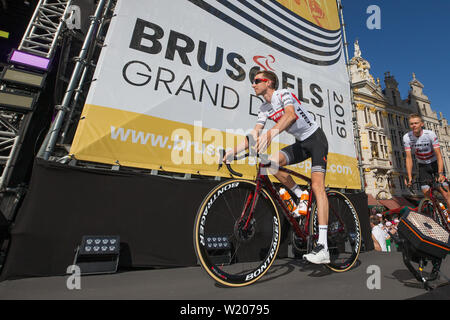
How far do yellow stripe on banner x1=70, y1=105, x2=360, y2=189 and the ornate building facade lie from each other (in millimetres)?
21218

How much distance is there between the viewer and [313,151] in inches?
94.1

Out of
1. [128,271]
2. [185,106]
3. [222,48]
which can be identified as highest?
[222,48]

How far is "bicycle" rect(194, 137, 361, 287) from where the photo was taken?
1760 mm

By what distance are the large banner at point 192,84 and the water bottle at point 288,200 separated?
1.30 metres

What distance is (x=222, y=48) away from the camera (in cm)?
414

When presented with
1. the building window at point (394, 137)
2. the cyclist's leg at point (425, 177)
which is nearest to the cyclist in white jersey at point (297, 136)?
the cyclist's leg at point (425, 177)

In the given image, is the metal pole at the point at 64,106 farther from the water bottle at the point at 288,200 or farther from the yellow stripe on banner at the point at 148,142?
the water bottle at the point at 288,200

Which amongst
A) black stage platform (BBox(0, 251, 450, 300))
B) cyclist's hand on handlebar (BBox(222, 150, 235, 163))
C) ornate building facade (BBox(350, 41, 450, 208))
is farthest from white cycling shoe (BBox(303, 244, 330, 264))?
ornate building facade (BBox(350, 41, 450, 208))

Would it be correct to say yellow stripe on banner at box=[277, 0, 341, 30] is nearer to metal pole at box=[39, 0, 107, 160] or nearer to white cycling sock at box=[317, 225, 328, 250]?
metal pole at box=[39, 0, 107, 160]

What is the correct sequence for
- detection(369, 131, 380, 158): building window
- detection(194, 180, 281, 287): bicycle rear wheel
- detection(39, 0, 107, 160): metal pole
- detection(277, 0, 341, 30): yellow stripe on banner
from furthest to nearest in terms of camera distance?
detection(369, 131, 380, 158): building window
detection(277, 0, 341, 30): yellow stripe on banner
detection(39, 0, 107, 160): metal pole
detection(194, 180, 281, 287): bicycle rear wheel

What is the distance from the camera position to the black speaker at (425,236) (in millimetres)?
1776
